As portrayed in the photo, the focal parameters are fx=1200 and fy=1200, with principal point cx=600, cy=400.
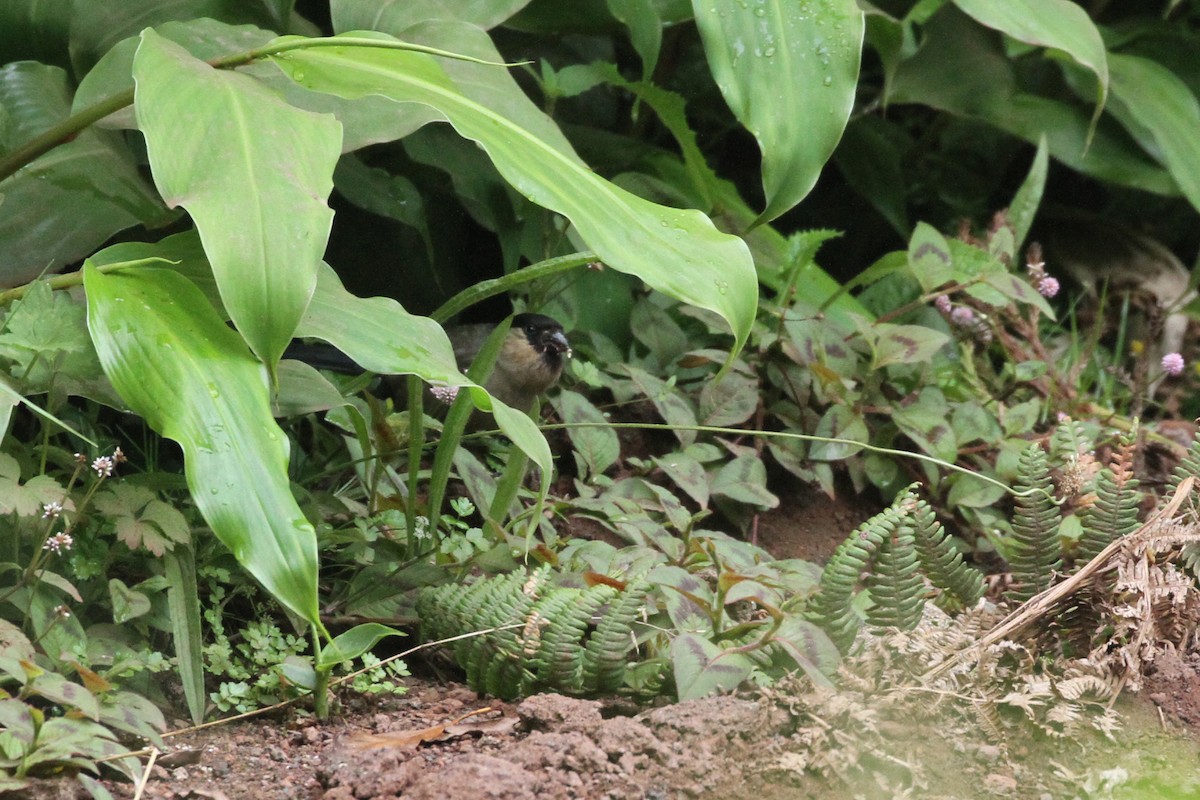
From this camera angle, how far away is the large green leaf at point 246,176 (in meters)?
1.38

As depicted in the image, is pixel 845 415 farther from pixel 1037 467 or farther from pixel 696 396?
pixel 1037 467

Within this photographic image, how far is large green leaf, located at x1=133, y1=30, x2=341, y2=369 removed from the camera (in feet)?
4.51

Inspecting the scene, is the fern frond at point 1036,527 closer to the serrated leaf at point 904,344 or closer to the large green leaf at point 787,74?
the large green leaf at point 787,74

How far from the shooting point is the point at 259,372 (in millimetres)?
1517

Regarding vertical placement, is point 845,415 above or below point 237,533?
below

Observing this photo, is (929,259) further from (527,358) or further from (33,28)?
(33,28)

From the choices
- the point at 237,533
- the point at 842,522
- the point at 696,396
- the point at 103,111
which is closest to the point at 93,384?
the point at 103,111

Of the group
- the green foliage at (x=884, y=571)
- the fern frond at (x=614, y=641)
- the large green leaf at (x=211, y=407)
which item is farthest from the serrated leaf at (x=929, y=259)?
the large green leaf at (x=211, y=407)

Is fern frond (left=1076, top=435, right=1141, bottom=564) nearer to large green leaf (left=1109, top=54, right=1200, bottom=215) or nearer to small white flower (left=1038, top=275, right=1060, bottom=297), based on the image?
small white flower (left=1038, top=275, right=1060, bottom=297)

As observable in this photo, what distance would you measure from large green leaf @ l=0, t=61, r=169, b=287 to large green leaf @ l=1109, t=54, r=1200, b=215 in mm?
2927

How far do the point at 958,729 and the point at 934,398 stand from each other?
135cm

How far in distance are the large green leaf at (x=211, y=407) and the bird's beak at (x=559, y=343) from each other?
127 centimetres

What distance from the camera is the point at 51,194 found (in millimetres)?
2082

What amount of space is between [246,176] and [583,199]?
0.44m
